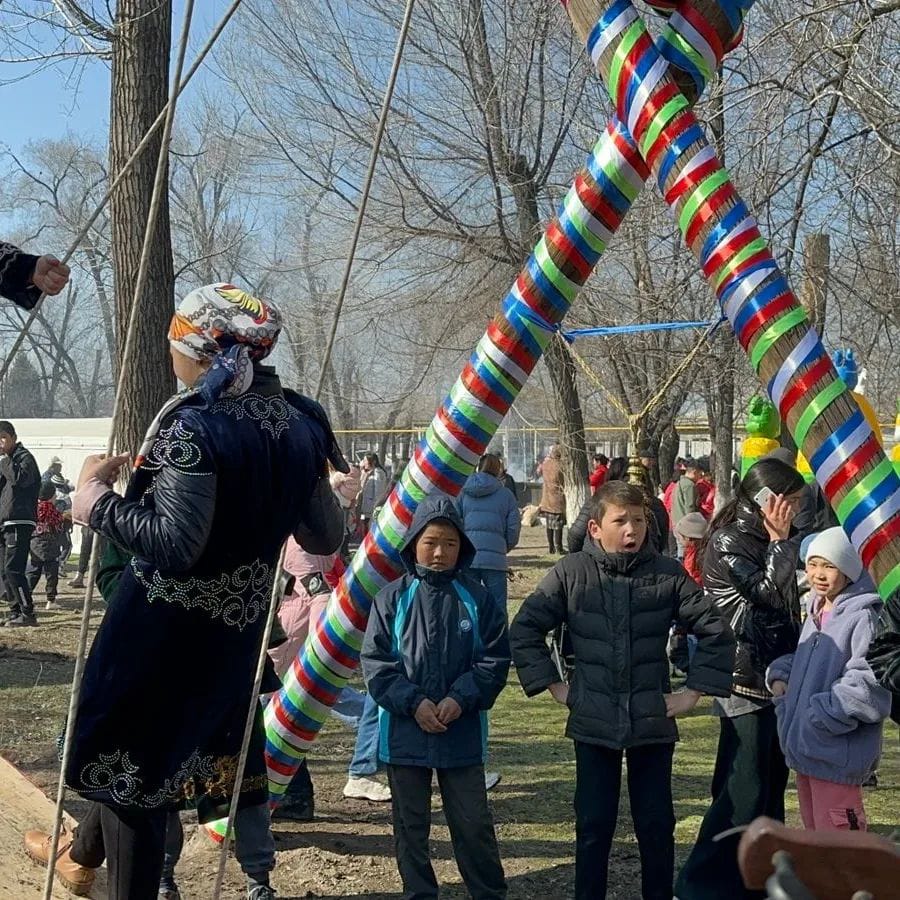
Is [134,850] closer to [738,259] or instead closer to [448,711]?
[448,711]

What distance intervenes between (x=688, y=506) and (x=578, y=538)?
6121mm

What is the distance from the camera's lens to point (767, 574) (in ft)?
15.4

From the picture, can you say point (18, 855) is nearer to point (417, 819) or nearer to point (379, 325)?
point (417, 819)

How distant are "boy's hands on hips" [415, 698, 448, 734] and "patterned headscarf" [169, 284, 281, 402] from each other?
4.50 ft

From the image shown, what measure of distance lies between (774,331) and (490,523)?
5.24 m

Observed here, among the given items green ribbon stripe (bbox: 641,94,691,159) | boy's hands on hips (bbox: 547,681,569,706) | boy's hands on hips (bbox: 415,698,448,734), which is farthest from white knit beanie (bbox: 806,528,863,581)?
green ribbon stripe (bbox: 641,94,691,159)

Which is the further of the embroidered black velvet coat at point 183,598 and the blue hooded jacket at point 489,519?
the blue hooded jacket at point 489,519

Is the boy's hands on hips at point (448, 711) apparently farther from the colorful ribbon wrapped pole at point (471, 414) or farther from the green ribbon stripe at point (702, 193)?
the green ribbon stripe at point (702, 193)

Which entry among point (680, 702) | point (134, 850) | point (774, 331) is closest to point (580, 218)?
point (774, 331)

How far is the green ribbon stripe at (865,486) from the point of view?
2998 mm

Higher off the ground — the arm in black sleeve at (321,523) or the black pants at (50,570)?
the black pants at (50,570)

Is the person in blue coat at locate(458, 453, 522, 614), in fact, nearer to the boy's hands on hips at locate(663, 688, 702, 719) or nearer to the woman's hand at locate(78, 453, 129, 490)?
the boy's hands on hips at locate(663, 688, 702, 719)

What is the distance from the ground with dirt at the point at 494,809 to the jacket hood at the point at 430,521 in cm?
118

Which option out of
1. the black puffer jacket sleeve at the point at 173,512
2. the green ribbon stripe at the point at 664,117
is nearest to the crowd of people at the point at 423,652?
the black puffer jacket sleeve at the point at 173,512
